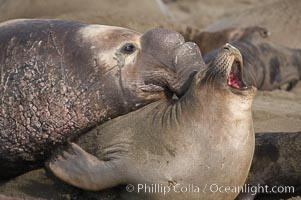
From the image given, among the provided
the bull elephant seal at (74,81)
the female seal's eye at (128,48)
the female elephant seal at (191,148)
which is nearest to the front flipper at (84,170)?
the female elephant seal at (191,148)

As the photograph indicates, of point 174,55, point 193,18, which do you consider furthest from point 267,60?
point 174,55

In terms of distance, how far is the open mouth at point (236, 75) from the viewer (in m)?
4.03

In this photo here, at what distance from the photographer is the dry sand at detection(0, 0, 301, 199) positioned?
18.1 feet

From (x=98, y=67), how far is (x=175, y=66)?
38 cm

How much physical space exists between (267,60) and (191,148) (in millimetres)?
4454

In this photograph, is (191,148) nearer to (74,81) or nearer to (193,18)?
(74,81)

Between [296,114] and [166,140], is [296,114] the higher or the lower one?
the lower one

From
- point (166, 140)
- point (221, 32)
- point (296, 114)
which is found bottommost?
point (221, 32)

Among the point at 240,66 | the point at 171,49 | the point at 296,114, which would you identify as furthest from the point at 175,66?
the point at 296,114

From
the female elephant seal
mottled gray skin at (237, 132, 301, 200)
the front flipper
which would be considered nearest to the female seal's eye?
the female elephant seal

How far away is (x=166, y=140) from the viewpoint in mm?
3980

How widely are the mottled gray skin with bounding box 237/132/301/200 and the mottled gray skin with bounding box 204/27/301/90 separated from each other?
2898 mm

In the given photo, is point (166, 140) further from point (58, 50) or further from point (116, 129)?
point (58, 50)

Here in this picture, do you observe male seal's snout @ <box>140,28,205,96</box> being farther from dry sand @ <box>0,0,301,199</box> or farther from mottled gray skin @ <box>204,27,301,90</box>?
mottled gray skin @ <box>204,27,301,90</box>
